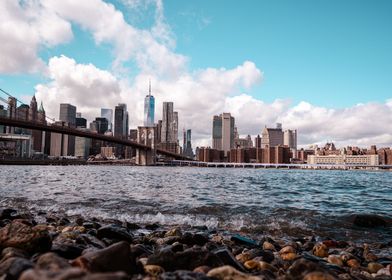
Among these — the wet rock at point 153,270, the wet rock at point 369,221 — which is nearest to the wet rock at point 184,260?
the wet rock at point 153,270

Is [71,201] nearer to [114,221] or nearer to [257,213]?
[114,221]

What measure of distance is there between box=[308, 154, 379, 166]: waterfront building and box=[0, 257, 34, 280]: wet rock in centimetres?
18452

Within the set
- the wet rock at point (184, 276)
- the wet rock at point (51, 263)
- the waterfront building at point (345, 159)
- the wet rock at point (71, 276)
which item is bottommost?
the wet rock at point (184, 276)

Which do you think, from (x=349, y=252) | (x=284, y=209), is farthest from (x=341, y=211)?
(x=349, y=252)

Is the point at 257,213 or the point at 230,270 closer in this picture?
the point at 230,270

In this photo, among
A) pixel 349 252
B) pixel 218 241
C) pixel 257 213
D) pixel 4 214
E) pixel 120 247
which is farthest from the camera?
pixel 257 213

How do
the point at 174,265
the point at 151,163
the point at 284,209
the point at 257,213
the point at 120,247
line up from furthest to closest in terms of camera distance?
the point at 151,163 < the point at 284,209 < the point at 257,213 < the point at 174,265 < the point at 120,247

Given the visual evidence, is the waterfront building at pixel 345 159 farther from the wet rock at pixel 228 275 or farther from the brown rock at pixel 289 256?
the wet rock at pixel 228 275

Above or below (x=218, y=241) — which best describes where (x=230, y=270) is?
above

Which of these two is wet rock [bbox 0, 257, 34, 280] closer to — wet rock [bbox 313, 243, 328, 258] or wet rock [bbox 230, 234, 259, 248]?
wet rock [bbox 230, 234, 259, 248]

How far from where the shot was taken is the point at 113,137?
6594cm

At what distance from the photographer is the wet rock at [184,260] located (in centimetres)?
378

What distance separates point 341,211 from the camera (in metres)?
11.0

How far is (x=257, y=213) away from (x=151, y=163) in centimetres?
9661
